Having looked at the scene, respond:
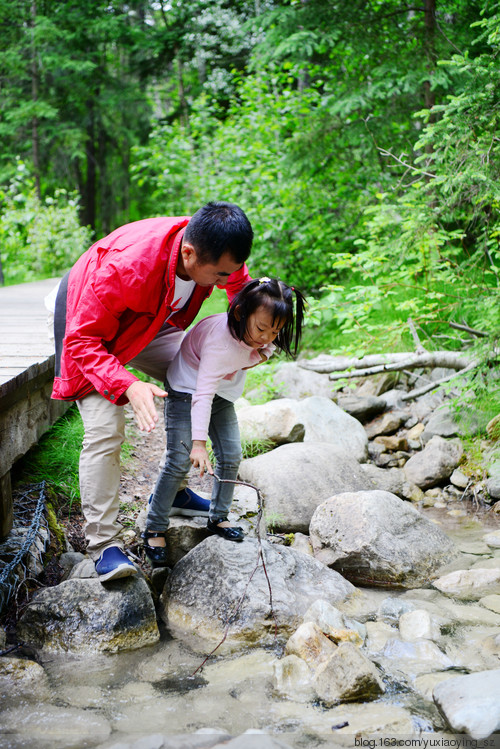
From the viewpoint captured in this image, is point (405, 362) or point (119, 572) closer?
point (119, 572)

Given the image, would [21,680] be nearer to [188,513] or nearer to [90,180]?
[188,513]

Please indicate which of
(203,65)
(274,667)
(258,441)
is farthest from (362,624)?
(203,65)

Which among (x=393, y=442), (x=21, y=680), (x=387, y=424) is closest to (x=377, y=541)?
(x=21, y=680)

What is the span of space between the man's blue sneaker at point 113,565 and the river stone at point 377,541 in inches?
45.4

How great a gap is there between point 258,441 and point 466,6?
15.2 feet

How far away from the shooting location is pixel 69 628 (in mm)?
2459

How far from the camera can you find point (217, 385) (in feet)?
8.64

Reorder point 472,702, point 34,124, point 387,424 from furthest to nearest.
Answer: point 34,124 → point 387,424 → point 472,702

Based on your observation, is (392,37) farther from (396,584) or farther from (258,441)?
(396,584)

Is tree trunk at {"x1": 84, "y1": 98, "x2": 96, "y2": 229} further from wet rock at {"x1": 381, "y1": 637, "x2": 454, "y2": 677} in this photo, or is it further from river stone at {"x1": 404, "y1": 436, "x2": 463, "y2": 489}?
wet rock at {"x1": 381, "y1": 637, "x2": 454, "y2": 677}

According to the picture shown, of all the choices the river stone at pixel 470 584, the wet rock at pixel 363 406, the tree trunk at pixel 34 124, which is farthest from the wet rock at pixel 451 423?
the tree trunk at pixel 34 124

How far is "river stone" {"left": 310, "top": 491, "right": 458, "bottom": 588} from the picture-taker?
10.3 ft

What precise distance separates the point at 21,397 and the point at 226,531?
1181mm

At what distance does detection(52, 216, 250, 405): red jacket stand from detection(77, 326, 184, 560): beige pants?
0.10 metres
